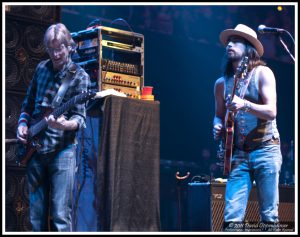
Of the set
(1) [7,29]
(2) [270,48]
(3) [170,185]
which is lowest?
(3) [170,185]

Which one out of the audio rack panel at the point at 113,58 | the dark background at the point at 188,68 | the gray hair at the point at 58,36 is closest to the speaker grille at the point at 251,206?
the audio rack panel at the point at 113,58

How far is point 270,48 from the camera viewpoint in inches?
561

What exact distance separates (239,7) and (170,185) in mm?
4374

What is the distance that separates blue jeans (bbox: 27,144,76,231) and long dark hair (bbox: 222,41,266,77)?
161 cm

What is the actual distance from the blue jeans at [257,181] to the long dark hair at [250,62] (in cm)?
76

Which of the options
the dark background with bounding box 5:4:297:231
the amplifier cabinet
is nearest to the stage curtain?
the amplifier cabinet

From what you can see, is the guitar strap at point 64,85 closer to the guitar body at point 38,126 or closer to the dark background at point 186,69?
the guitar body at point 38,126

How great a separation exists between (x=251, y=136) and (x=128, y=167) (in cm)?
120

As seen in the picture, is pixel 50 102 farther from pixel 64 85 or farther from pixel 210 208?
pixel 210 208

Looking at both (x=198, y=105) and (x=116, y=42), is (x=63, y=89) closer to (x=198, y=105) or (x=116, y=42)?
(x=116, y=42)

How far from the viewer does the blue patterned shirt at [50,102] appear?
5625 mm

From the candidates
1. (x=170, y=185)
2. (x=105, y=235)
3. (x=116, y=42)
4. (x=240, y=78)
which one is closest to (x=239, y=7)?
(x=170, y=185)

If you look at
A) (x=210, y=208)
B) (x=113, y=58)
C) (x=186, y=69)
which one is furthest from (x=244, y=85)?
(x=186, y=69)

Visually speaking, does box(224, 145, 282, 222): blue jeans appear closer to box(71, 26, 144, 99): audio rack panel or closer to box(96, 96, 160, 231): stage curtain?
box(96, 96, 160, 231): stage curtain
